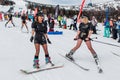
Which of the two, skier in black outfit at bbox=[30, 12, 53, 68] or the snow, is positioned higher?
skier in black outfit at bbox=[30, 12, 53, 68]

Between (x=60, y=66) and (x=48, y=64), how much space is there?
0.50m

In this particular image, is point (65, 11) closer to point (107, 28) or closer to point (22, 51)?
point (107, 28)

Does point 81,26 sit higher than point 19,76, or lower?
higher

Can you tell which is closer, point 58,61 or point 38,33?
point 38,33

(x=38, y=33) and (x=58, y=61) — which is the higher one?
(x=38, y=33)

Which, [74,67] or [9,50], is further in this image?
[9,50]

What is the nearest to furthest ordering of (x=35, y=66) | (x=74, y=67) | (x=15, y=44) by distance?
(x=35, y=66)
(x=74, y=67)
(x=15, y=44)

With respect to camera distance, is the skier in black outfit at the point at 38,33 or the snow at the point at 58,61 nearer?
the snow at the point at 58,61

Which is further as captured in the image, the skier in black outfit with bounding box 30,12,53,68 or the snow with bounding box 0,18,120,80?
the skier in black outfit with bounding box 30,12,53,68

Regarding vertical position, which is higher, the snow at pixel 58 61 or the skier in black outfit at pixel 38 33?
the skier in black outfit at pixel 38 33

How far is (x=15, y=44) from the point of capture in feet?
55.0

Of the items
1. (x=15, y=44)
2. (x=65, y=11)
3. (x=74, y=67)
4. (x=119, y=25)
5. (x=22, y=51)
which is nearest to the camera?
(x=74, y=67)

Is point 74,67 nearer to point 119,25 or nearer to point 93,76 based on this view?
point 93,76

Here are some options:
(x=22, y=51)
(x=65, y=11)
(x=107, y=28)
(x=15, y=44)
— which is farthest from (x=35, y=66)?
(x=65, y=11)
